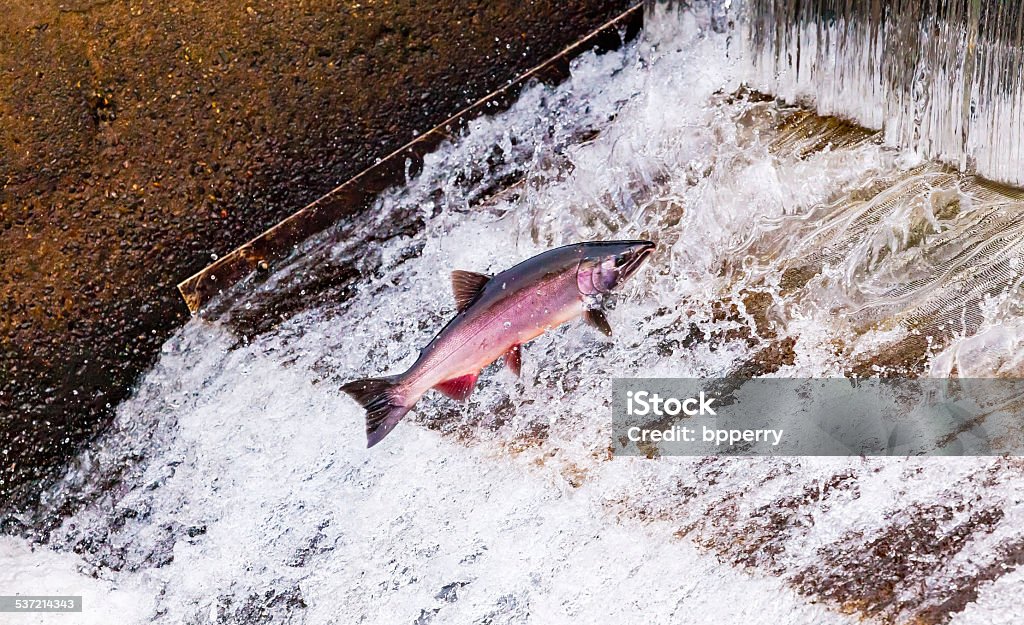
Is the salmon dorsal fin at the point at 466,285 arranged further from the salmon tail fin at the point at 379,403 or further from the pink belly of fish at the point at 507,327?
the salmon tail fin at the point at 379,403

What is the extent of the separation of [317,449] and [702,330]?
1417 mm

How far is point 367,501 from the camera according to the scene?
260 centimetres

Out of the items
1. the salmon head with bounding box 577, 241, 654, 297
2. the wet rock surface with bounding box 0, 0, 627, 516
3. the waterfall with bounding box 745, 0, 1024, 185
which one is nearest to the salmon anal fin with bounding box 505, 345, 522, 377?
the salmon head with bounding box 577, 241, 654, 297

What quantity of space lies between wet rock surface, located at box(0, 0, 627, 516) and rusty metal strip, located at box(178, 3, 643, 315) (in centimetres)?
8

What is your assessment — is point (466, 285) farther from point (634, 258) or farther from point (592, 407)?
point (592, 407)

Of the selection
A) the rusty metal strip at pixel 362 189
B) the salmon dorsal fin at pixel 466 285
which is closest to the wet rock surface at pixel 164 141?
the rusty metal strip at pixel 362 189

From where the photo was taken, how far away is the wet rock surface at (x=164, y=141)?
2.68 metres

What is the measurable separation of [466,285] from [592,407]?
2.22 ft

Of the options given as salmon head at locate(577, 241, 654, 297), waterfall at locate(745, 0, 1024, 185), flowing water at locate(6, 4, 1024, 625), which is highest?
waterfall at locate(745, 0, 1024, 185)

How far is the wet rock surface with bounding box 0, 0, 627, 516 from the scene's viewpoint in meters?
2.68

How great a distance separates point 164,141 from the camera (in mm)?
2703

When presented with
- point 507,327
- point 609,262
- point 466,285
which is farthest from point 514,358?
point 609,262

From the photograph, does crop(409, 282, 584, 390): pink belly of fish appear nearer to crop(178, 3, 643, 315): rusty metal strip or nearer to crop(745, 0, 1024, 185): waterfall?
crop(178, 3, 643, 315): rusty metal strip

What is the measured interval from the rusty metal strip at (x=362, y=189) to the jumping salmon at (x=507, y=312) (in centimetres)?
70
